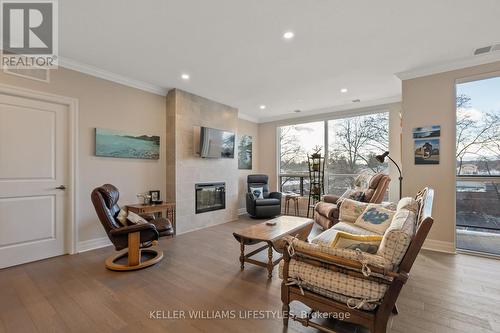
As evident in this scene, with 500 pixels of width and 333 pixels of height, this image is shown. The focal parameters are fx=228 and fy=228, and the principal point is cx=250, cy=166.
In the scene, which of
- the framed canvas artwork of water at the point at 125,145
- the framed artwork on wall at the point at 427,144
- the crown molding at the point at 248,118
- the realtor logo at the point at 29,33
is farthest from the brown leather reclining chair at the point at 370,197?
the realtor logo at the point at 29,33

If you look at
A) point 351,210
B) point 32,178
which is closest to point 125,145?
point 32,178

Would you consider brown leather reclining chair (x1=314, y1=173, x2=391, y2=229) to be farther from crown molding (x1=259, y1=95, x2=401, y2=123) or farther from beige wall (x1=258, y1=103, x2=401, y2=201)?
crown molding (x1=259, y1=95, x2=401, y2=123)

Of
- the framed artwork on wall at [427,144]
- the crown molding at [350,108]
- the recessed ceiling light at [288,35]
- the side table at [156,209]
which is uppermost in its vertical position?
the recessed ceiling light at [288,35]

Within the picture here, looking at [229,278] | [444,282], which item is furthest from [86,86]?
[444,282]

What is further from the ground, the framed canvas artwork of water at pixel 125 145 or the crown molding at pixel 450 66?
the crown molding at pixel 450 66

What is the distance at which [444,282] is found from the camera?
2.39 meters

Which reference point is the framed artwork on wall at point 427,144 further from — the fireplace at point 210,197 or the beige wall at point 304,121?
the fireplace at point 210,197

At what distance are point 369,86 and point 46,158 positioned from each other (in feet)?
16.9

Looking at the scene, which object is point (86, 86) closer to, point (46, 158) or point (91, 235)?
point (46, 158)

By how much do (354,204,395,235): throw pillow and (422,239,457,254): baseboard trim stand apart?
4.16ft

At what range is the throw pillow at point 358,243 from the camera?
5.21 feet

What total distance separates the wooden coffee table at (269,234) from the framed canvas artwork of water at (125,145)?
2327 millimetres

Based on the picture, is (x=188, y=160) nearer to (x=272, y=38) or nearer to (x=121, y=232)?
(x=121, y=232)

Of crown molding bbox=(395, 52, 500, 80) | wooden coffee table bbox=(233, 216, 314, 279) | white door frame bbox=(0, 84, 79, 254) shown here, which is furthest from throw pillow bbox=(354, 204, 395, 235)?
white door frame bbox=(0, 84, 79, 254)
